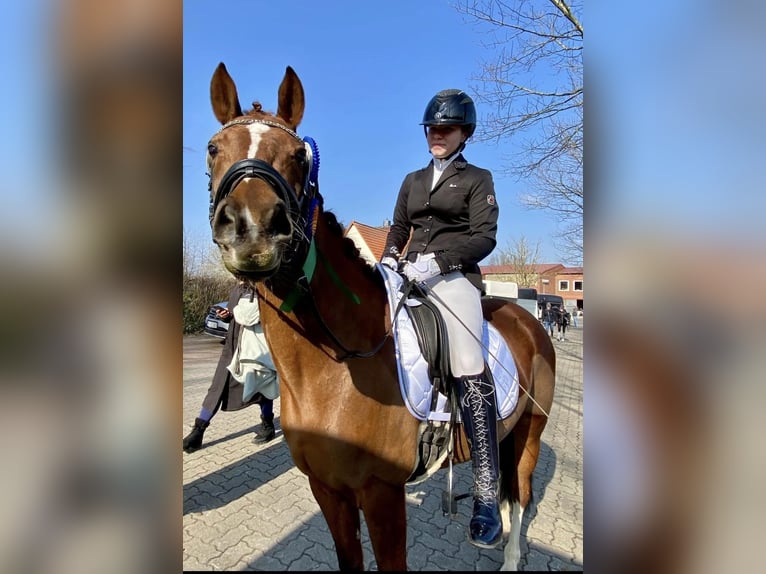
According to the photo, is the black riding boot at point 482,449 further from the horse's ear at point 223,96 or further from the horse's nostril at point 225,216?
the horse's ear at point 223,96

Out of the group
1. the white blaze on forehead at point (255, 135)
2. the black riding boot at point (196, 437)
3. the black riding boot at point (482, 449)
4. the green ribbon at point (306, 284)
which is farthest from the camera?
the black riding boot at point (196, 437)

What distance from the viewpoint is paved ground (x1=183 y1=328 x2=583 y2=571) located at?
10.7 feet

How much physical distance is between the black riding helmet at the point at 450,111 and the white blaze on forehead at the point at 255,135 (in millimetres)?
1405

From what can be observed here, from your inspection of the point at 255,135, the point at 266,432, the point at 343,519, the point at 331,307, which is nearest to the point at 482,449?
the point at 343,519

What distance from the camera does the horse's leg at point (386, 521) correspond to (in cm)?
202

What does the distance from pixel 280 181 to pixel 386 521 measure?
71.9 inches

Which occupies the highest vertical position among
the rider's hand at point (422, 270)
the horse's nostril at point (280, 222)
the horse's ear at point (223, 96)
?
the horse's ear at point (223, 96)

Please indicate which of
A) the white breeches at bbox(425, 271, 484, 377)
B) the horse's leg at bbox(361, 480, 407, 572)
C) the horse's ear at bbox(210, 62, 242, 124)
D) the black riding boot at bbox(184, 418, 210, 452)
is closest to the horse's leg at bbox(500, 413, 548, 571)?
the white breeches at bbox(425, 271, 484, 377)

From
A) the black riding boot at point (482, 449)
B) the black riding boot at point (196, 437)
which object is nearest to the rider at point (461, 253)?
the black riding boot at point (482, 449)
